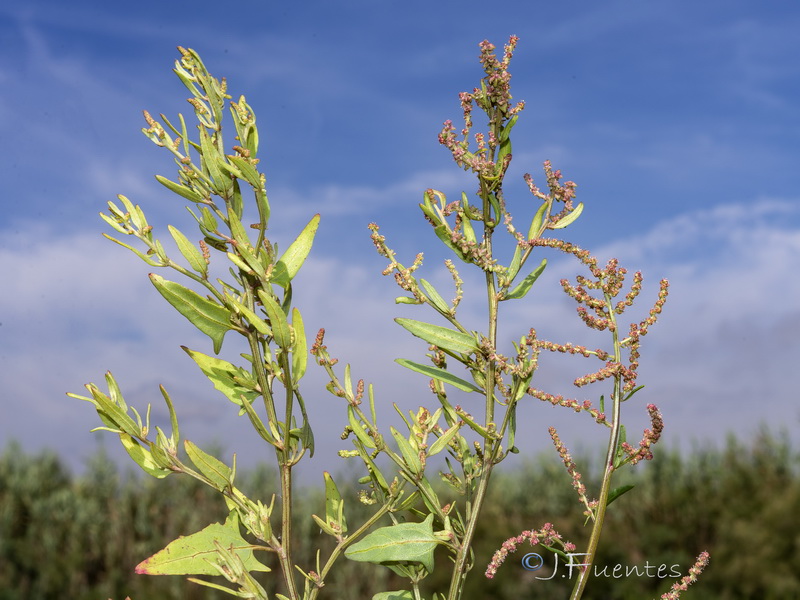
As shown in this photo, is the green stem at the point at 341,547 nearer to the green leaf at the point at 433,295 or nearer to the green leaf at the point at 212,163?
the green leaf at the point at 433,295

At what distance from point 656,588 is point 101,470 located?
4.81m

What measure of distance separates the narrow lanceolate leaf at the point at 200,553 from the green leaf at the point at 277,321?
39cm

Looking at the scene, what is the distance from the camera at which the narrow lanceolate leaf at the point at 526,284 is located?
1.64 m

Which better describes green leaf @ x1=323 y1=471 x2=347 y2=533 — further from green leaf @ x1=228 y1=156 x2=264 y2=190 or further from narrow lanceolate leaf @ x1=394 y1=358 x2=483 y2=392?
green leaf @ x1=228 y1=156 x2=264 y2=190

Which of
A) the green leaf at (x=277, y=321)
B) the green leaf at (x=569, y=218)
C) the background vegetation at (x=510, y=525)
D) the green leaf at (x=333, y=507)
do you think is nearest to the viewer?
the green leaf at (x=277, y=321)

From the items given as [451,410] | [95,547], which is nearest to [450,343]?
[451,410]

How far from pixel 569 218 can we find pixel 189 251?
2.71 feet

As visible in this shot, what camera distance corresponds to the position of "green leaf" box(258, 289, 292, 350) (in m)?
1.38

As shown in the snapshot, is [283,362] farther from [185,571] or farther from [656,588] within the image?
[656,588]

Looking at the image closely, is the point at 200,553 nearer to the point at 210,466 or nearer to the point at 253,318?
the point at 210,466

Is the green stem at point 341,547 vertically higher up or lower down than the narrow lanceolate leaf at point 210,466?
lower down

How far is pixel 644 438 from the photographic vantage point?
61.4 inches

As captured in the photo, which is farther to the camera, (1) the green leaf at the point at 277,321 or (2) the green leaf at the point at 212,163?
(2) the green leaf at the point at 212,163

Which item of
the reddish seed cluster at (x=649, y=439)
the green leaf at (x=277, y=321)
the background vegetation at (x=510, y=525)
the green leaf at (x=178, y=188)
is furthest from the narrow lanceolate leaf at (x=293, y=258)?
the background vegetation at (x=510, y=525)
